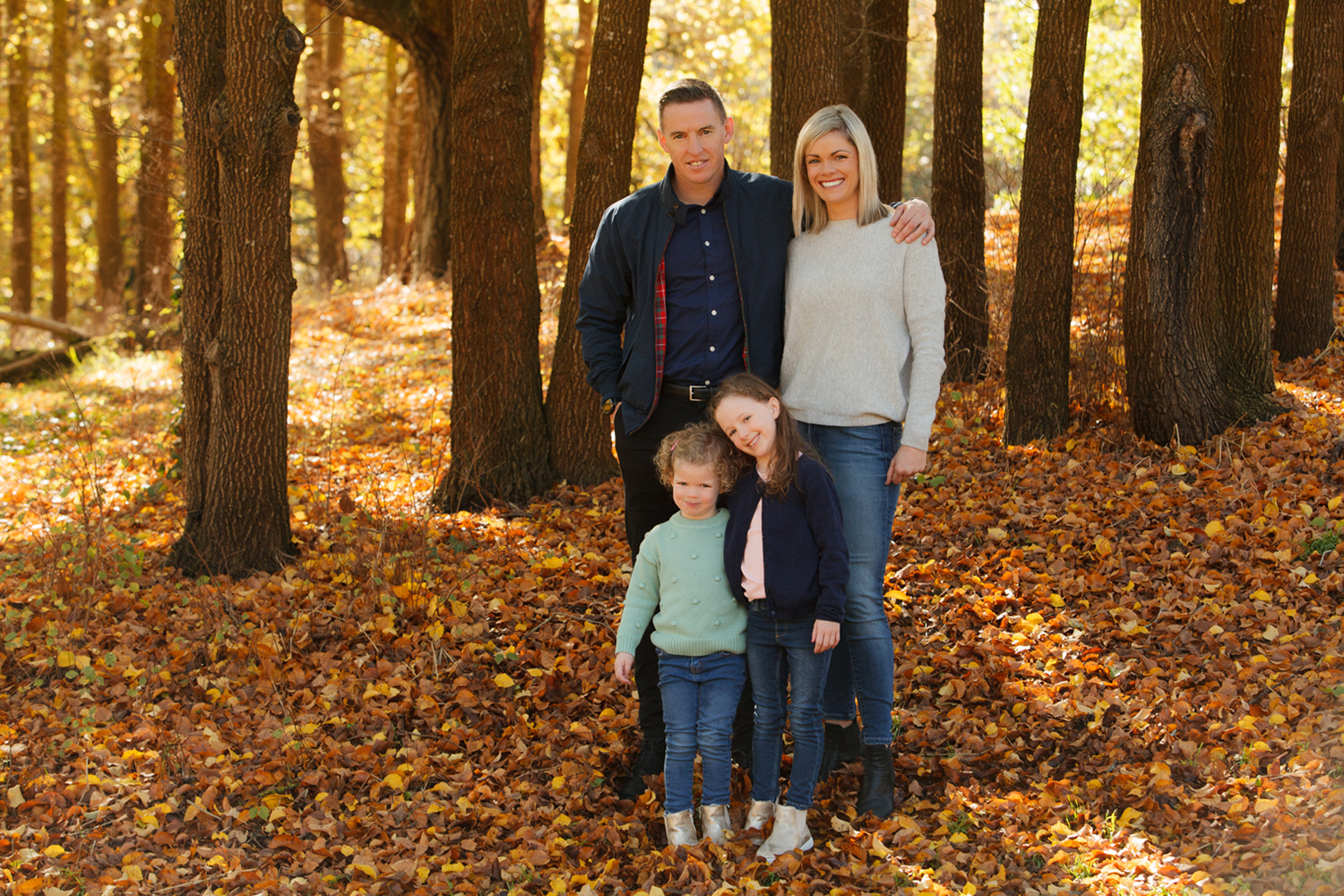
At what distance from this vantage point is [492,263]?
666 cm

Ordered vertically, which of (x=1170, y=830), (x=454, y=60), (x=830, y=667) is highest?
(x=454, y=60)

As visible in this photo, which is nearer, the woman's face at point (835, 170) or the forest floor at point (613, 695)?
the woman's face at point (835, 170)

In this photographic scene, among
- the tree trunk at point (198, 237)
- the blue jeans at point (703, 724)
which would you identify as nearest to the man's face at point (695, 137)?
the blue jeans at point (703, 724)

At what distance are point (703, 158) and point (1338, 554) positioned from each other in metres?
3.83

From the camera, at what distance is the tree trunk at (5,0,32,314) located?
17.3 metres

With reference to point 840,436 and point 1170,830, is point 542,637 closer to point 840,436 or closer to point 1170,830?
point 840,436

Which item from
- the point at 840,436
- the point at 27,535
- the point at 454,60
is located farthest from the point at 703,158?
the point at 27,535

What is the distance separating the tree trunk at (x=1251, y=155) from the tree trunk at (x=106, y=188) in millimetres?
15962

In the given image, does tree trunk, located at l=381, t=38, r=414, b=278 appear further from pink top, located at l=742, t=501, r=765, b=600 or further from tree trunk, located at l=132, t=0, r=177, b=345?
pink top, located at l=742, t=501, r=765, b=600

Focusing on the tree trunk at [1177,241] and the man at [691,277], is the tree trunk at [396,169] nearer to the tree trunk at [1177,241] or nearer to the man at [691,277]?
the tree trunk at [1177,241]

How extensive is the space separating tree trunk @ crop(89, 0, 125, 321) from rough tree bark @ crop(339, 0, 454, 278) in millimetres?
5818

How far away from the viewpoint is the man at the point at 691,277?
3691 mm

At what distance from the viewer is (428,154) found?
14.1m

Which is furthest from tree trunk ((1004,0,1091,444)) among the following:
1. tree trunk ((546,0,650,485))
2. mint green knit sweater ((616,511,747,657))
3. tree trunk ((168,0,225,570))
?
tree trunk ((168,0,225,570))
